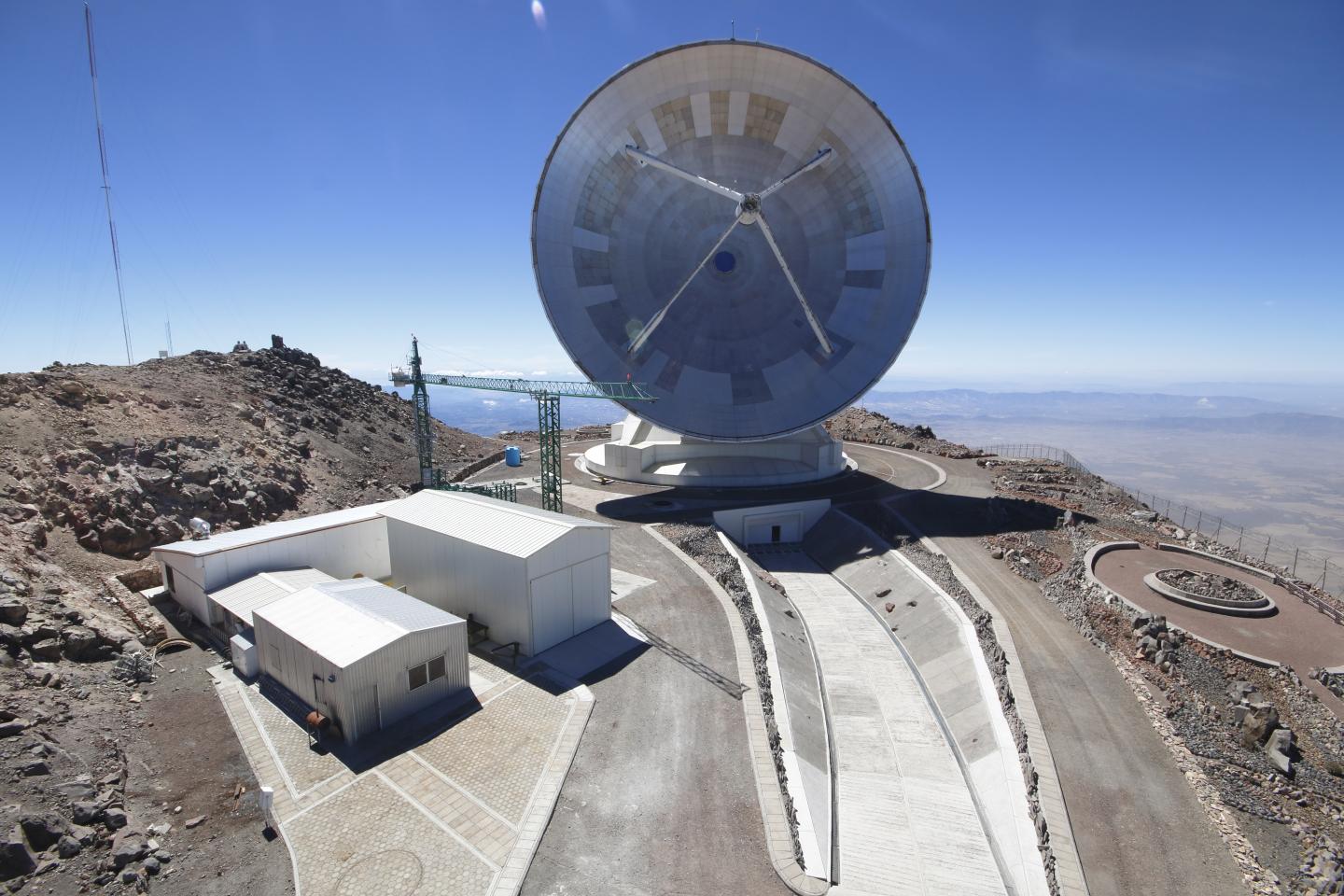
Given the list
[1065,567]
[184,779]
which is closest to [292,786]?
[184,779]

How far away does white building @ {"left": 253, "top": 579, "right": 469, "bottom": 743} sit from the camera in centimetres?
1727

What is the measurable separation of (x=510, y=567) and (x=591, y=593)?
366 cm

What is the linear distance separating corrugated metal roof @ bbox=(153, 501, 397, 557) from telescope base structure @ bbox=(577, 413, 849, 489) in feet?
64.5

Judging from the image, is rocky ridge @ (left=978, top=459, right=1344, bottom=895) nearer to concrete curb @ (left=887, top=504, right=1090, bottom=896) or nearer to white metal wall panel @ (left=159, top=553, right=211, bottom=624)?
concrete curb @ (left=887, top=504, right=1090, bottom=896)

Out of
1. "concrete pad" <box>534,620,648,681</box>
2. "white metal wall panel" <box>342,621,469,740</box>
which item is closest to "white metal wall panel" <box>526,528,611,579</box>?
"concrete pad" <box>534,620,648,681</box>

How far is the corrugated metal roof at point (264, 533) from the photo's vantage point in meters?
24.0

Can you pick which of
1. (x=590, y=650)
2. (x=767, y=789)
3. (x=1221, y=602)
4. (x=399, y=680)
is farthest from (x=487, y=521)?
→ (x=1221, y=602)

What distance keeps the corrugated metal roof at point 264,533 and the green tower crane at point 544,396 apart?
9.04 m

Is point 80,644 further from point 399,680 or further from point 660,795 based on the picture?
point 660,795

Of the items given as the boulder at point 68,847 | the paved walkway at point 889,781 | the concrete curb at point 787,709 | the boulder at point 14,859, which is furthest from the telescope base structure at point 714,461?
the boulder at point 14,859

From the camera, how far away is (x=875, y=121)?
35.2 metres

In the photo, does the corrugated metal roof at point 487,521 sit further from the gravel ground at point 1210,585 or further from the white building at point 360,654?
the gravel ground at point 1210,585

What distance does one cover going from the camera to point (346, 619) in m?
19.1

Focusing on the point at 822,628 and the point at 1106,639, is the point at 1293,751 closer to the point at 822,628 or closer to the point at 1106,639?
the point at 1106,639
